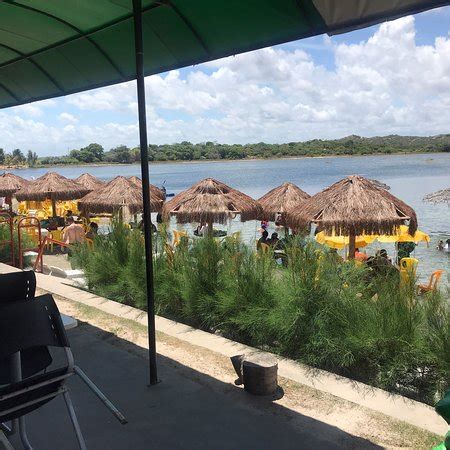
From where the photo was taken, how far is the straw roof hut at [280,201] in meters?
12.5

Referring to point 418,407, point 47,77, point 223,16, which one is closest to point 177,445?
point 418,407

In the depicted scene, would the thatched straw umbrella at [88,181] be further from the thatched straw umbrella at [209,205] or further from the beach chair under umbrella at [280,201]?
the thatched straw umbrella at [209,205]

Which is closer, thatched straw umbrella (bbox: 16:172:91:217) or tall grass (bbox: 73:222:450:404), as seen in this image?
tall grass (bbox: 73:222:450:404)

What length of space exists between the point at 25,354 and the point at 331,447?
178cm

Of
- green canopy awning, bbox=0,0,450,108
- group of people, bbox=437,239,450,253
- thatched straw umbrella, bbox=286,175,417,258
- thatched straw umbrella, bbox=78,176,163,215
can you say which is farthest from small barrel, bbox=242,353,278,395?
group of people, bbox=437,239,450,253

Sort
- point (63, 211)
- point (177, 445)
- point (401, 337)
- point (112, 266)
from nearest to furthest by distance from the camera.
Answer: point (177, 445), point (401, 337), point (112, 266), point (63, 211)

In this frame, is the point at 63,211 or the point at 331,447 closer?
the point at 331,447

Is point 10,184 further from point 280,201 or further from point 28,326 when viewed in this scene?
point 28,326

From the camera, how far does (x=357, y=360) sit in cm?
407

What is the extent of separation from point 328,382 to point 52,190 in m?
13.7

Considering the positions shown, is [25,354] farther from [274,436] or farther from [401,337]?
[401,337]

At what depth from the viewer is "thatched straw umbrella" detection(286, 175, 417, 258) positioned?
7961mm

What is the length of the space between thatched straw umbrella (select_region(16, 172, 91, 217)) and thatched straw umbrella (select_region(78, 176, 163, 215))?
183 centimetres

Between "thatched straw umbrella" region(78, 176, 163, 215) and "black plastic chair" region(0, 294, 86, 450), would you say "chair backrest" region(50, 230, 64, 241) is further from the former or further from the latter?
"black plastic chair" region(0, 294, 86, 450)
